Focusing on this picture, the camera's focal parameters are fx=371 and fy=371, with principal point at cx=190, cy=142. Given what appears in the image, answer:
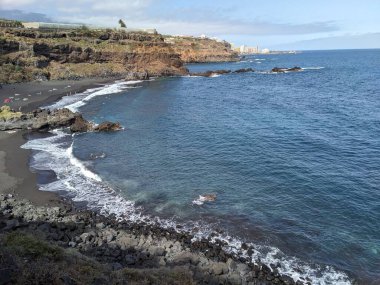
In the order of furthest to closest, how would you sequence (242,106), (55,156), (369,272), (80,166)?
(242,106) → (55,156) → (80,166) → (369,272)

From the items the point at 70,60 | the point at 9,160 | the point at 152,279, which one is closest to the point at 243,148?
the point at 9,160

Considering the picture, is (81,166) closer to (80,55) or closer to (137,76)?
(137,76)

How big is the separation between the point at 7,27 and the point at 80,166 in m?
98.2

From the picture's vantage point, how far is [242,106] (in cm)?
7375

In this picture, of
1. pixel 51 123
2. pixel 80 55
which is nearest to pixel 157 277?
pixel 51 123

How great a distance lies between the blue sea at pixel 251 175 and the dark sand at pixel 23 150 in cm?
149

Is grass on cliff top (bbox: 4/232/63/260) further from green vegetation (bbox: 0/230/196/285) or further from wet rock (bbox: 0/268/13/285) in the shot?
wet rock (bbox: 0/268/13/285)

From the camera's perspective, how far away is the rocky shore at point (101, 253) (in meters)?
15.1

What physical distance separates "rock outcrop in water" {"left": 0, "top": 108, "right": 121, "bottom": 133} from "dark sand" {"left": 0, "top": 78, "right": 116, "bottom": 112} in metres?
9.60

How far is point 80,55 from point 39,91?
3408cm

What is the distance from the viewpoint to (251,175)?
37.2m

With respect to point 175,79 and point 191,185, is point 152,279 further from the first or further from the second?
point 175,79

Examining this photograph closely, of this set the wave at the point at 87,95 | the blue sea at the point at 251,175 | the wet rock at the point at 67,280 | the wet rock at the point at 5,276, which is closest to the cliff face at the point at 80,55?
the wave at the point at 87,95

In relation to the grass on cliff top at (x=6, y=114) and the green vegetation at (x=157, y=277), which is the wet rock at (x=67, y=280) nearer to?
the green vegetation at (x=157, y=277)
